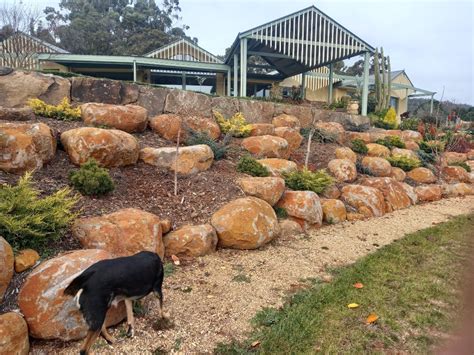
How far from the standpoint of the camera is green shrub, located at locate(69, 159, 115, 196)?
4.38m

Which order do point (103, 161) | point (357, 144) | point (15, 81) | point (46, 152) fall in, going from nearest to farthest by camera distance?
point (46, 152), point (103, 161), point (15, 81), point (357, 144)

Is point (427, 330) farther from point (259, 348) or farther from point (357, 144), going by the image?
point (357, 144)

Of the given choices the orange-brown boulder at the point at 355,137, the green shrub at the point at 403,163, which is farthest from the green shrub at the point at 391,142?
the green shrub at the point at 403,163

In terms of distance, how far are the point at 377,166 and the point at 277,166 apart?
3384 mm

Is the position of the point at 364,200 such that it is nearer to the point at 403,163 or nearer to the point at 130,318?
the point at 403,163

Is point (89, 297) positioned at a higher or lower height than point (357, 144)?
lower

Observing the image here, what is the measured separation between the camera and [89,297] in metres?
2.30

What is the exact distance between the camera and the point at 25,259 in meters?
2.92

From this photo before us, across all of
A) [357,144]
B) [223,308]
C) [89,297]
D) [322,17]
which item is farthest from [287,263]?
[322,17]

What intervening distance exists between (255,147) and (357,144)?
3.84 meters

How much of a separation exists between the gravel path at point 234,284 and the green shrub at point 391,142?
5552 millimetres

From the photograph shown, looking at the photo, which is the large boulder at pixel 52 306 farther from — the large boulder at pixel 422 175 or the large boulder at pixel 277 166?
the large boulder at pixel 422 175

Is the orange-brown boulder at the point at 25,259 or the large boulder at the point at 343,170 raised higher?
the large boulder at the point at 343,170

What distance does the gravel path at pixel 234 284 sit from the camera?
8.70 ft
